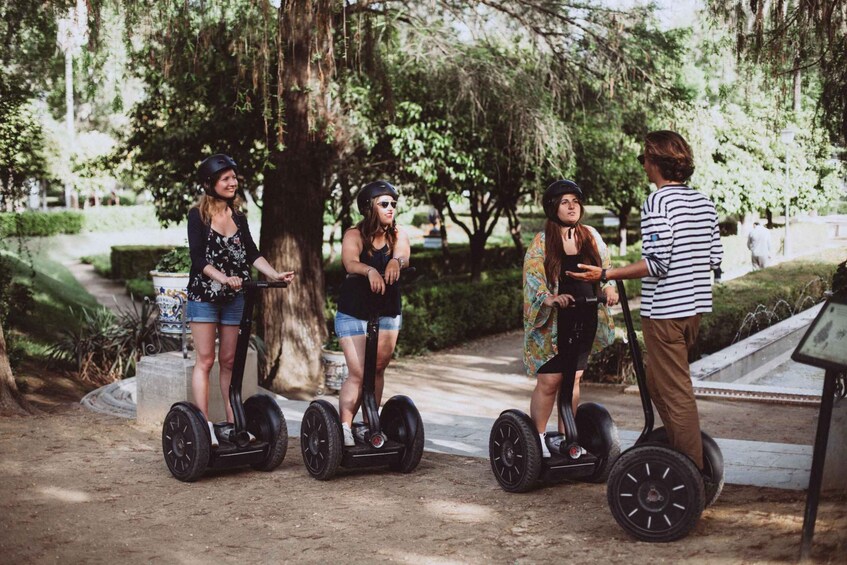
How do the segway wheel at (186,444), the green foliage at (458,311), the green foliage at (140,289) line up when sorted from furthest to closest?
the green foliage at (140,289)
the green foliage at (458,311)
the segway wheel at (186,444)

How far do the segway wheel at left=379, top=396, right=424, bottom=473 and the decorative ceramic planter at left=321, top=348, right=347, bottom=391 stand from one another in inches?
180

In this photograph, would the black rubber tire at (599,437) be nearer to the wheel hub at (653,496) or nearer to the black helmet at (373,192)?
the wheel hub at (653,496)

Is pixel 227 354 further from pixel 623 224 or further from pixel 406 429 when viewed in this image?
pixel 623 224

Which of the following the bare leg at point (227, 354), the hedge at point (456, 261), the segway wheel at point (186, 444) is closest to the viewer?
the segway wheel at point (186, 444)

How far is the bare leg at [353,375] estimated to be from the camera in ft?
17.5

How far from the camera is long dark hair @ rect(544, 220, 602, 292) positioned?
4.92m

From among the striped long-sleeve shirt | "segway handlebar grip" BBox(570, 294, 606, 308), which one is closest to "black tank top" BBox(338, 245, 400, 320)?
"segway handlebar grip" BBox(570, 294, 606, 308)

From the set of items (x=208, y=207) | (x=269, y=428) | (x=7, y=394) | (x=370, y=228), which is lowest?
(x=7, y=394)

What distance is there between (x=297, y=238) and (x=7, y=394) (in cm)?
365

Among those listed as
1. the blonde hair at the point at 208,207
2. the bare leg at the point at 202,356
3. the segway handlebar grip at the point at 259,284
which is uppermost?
the blonde hair at the point at 208,207

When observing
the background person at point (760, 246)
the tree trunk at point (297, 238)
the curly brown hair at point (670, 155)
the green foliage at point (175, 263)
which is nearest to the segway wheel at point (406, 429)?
the curly brown hair at point (670, 155)

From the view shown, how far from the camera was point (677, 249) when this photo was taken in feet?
13.7

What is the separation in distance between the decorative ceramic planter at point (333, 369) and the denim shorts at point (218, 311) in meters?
4.70

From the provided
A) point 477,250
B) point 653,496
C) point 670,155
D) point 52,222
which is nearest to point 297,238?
point 670,155
